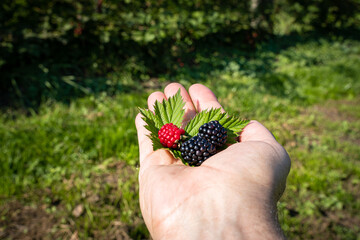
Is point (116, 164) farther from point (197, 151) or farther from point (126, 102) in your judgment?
point (197, 151)

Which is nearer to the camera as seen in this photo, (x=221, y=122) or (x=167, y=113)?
(x=221, y=122)

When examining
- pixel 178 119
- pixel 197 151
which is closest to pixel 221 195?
pixel 197 151

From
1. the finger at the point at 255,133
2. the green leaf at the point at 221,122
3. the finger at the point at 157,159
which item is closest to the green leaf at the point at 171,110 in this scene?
the green leaf at the point at 221,122

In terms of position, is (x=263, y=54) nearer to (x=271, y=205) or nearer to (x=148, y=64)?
(x=148, y=64)

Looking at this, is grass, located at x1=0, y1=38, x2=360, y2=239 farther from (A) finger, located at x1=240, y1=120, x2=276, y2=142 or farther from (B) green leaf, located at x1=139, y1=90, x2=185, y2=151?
(A) finger, located at x1=240, y1=120, x2=276, y2=142

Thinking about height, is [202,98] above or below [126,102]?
above
